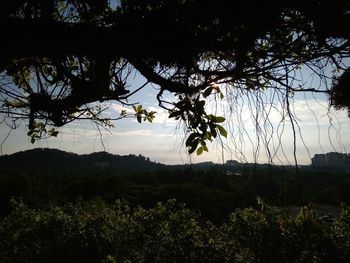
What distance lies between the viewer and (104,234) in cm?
916

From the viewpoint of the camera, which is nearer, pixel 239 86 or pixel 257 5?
pixel 257 5

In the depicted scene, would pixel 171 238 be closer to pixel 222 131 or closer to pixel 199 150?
pixel 199 150

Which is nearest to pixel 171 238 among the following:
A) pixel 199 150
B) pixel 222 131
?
pixel 199 150

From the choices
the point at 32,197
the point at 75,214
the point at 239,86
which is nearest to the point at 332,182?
the point at 32,197

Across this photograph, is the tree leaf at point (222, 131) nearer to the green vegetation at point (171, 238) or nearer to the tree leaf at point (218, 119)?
the tree leaf at point (218, 119)

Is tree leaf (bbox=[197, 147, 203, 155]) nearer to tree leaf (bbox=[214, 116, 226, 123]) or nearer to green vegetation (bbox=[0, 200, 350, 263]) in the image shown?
tree leaf (bbox=[214, 116, 226, 123])

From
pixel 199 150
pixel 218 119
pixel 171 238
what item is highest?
pixel 218 119

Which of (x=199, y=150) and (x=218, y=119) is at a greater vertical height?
(x=218, y=119)

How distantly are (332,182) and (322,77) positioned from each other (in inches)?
3010

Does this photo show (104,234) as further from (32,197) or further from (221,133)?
(32,197)

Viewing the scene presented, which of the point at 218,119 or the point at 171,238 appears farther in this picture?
the point at 171,238

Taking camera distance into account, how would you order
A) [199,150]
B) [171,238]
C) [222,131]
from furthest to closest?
1. [171,238]
2. [199,150]
3. [222,131]

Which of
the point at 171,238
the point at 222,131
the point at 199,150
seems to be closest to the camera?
the point at 222,131

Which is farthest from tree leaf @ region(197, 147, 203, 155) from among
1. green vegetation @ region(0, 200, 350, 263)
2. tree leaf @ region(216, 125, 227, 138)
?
green vegetation @ region(0, 200, 350, 263)
